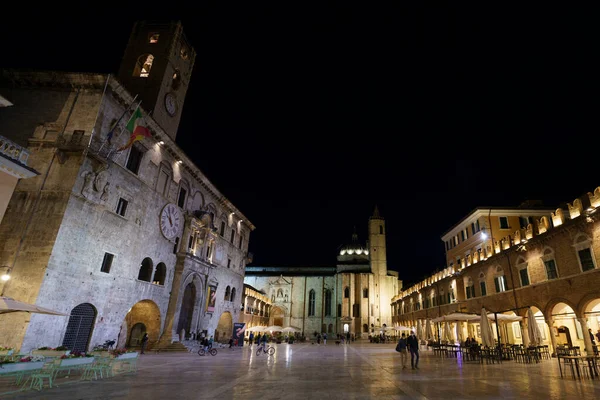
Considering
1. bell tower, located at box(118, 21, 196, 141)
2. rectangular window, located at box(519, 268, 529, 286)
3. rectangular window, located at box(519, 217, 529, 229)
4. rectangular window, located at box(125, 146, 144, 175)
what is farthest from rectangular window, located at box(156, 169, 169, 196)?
rectangular window, located at box(519, 217, 529, 229)

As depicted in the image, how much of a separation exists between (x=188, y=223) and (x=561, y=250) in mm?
27987

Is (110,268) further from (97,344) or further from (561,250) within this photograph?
(561,250)

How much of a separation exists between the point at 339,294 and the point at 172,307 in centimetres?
5004

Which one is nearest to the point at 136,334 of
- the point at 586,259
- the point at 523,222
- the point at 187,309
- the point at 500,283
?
the point at 187,309

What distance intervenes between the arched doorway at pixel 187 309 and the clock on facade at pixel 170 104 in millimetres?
16538

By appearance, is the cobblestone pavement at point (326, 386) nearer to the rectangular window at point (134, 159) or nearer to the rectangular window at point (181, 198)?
the rectangular window at point (134, 159)

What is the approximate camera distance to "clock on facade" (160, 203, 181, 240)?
82.8 feet

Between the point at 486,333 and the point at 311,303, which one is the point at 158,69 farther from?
the point at 311,303

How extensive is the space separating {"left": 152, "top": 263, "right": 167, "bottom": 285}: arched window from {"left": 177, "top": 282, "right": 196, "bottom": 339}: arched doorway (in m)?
3.48

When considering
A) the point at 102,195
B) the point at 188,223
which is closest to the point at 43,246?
the point at 102,195

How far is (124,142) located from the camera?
2133 centimetres

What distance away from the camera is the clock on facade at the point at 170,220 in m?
25.2

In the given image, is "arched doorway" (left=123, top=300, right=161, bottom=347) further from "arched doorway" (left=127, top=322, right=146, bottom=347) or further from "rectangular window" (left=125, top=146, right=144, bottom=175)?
"rectangular window" (left=125, top=146, right=144, bottom=175)

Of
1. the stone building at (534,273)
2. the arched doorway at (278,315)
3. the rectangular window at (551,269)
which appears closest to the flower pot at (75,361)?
the stone building at (534,273)
